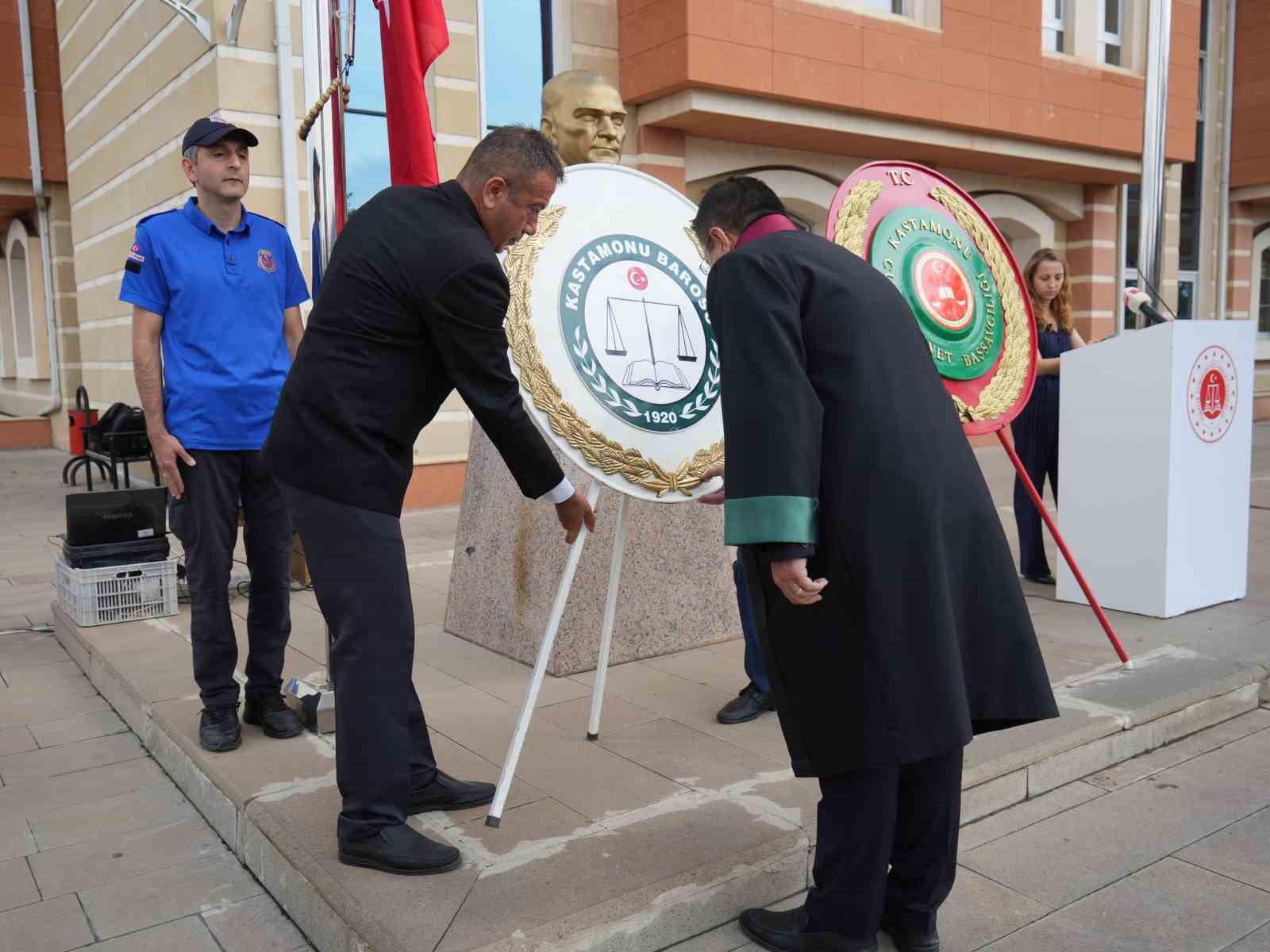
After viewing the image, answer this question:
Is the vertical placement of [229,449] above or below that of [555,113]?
below

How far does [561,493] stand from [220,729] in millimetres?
1535

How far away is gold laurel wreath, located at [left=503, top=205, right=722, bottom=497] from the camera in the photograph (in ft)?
9.53

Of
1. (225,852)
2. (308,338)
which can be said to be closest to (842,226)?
(308,338)

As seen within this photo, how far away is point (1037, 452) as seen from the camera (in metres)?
5.91

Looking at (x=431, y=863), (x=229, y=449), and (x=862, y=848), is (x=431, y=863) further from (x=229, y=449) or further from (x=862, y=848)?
(x=229, y=449)

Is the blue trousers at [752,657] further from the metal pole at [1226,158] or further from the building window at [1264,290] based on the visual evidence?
the building window at [1264,290]

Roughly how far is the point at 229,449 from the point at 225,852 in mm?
1216

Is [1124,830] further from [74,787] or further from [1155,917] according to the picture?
[74,787]

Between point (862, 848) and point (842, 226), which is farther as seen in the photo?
point (842, 226)

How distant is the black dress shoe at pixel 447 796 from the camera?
2.91m

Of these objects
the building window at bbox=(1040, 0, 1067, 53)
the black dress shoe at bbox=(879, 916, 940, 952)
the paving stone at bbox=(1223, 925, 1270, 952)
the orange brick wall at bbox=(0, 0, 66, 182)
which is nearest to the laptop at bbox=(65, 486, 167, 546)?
the black dress shoe at bbox=(879, 916, 940, 952)

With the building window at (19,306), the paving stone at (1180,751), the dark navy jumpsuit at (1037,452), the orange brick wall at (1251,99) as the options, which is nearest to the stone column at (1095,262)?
the orange brick wall at (1251,99)

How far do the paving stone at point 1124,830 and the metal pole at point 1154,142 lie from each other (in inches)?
98.1

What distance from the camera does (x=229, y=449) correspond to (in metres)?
3.38
